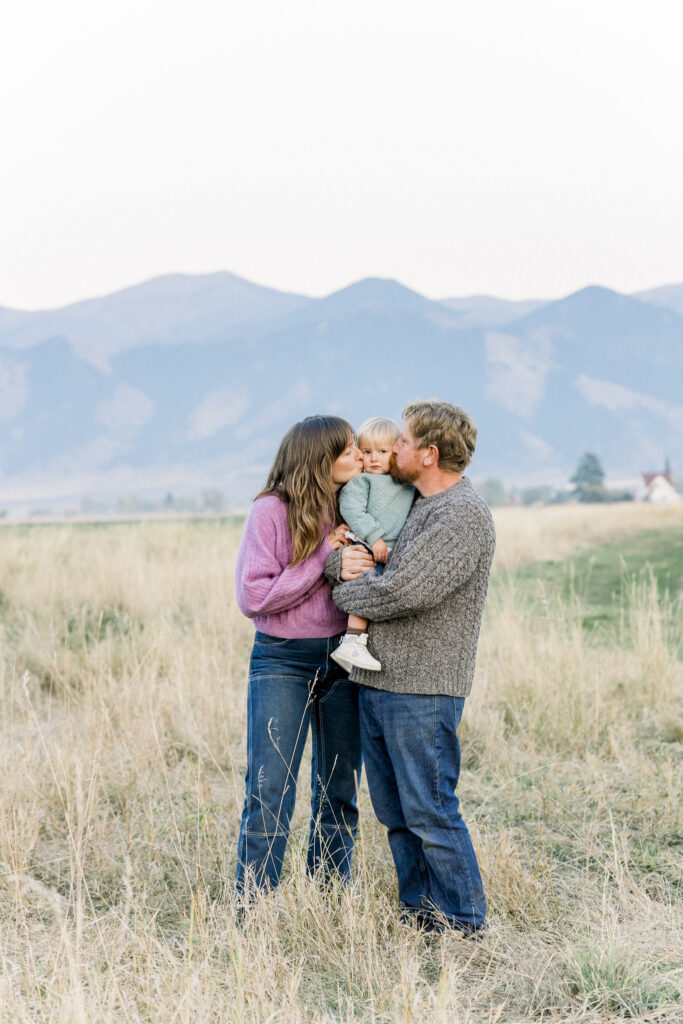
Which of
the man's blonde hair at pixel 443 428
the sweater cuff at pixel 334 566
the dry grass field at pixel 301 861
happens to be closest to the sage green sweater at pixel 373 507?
the sweater cuff at pixel 334 566

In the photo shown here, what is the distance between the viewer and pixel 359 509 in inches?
128

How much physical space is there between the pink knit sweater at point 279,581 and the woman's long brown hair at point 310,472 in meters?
0.05

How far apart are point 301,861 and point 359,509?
49.9 inches

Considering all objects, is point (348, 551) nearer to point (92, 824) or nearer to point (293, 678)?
point (293, 678)

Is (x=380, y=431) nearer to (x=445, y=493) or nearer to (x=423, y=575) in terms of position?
(x=445, y=493)

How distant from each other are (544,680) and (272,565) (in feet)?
11.0

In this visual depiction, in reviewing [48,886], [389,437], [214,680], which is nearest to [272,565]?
[389,437]

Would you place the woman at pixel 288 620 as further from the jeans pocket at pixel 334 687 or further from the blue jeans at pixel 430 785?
the blue jeans at pixel 430 785

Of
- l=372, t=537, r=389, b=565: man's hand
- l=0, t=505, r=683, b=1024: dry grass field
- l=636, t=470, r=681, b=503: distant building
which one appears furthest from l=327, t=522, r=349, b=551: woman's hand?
l=636, t=470, r=681, b=503: distant building

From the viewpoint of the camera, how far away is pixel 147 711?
5.55 metres

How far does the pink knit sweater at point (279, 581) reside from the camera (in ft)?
10.7

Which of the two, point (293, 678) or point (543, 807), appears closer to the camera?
point (293, 678)

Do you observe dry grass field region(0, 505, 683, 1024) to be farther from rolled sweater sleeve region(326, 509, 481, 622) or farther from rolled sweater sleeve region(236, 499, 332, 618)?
rolled sweater sleeve region(326, 509, 481, 622)

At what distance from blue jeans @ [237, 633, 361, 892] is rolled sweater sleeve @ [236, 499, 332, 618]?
17 centimetres
